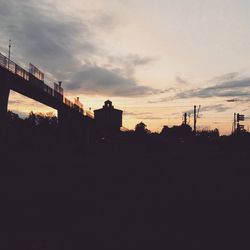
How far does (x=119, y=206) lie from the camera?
16.7 metres

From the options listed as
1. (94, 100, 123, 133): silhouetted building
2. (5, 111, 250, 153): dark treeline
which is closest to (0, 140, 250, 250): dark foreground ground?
(5, 111, 250, 153): dark treeline

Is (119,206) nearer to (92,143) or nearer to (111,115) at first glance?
(92,143)

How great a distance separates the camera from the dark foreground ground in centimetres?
1236

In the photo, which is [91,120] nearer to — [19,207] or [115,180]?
[115,180]

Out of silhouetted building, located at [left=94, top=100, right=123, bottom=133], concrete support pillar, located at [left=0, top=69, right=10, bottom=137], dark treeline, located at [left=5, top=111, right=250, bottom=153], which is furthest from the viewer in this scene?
silhouetted building, located at [left=94, top=100, right=123, bottom=133]

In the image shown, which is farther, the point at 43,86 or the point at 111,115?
the point at 111,115

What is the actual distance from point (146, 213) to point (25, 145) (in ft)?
83.1

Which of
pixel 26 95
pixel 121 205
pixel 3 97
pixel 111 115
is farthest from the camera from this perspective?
pixel 111 115

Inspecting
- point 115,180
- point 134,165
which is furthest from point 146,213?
point 134,165

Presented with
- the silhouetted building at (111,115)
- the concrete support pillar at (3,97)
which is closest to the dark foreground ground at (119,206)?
the concrete support pillar at (3,97)

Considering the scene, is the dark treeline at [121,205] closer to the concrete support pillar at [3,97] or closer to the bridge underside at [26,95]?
the concrete support pillar at [3,97]

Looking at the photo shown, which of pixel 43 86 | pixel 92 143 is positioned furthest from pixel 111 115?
pixel 43 86

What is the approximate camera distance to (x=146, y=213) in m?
15.6

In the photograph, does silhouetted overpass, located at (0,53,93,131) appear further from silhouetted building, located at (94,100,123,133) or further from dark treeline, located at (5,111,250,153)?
silhouetted building, located at (94,100,123,133)
